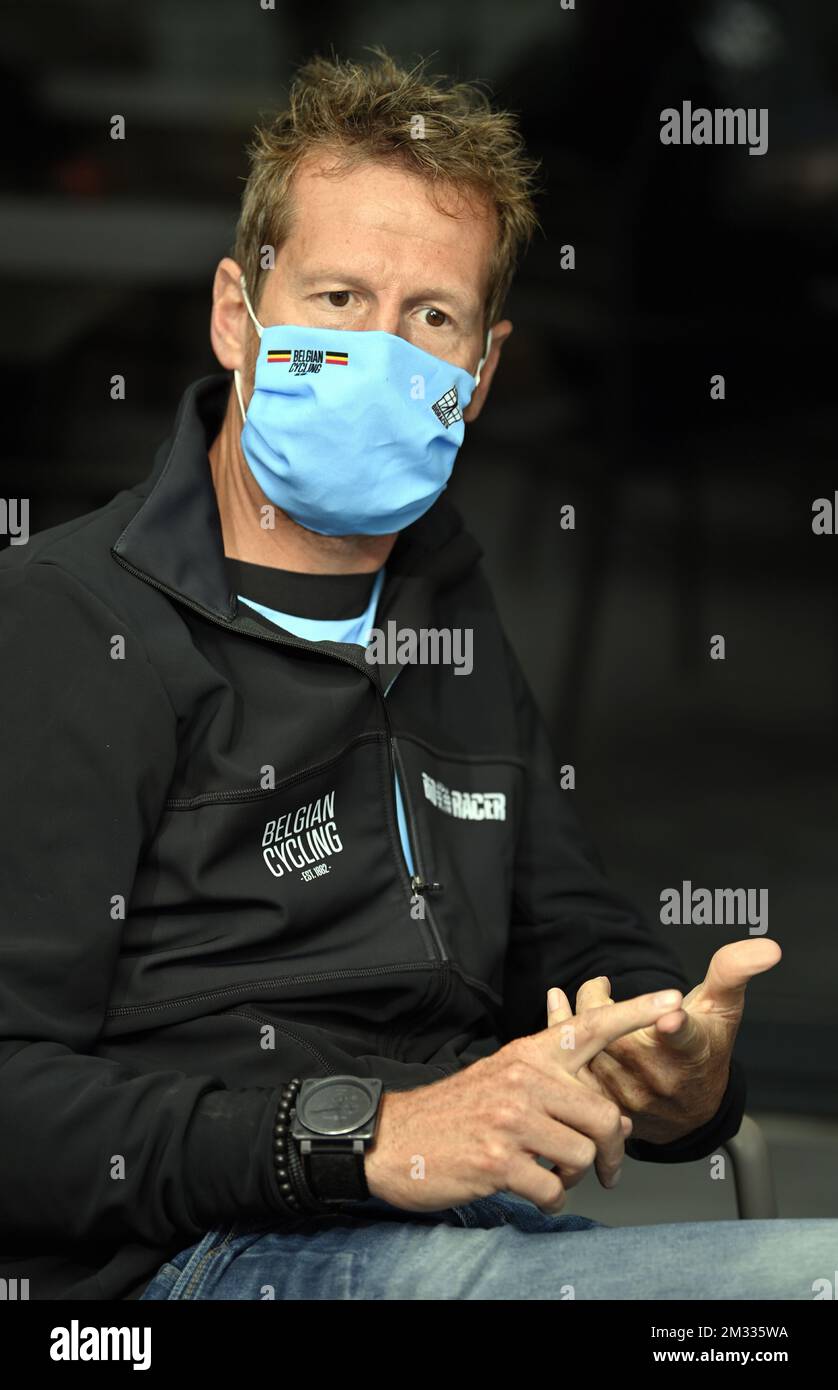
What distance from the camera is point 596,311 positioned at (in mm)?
3312

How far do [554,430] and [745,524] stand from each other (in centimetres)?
44

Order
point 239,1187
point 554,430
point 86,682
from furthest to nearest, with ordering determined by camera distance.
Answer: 1. point 554,430
2. point 86,682
3. point 239,1187

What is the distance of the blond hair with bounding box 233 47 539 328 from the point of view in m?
1.92

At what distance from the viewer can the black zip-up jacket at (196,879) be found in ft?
5.09

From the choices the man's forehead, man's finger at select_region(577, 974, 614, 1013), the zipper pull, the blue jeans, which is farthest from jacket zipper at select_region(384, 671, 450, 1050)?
the man's forehead

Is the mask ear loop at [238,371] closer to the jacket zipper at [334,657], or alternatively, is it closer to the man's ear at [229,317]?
the man's ear at [229,317]

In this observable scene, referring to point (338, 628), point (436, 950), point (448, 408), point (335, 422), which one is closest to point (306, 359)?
point (335, 422)

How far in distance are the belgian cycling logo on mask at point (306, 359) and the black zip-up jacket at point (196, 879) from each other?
0.42ft

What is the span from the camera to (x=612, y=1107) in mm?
1587

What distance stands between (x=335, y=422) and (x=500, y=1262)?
0.89 m

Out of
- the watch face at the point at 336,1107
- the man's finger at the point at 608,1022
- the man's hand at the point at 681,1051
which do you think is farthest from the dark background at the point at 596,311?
the watch face at the point at 336,1107

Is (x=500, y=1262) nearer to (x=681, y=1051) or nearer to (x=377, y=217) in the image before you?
(x=681, y=1051)
